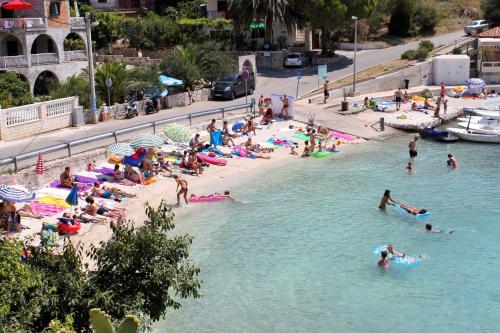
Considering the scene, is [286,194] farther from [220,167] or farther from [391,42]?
[391,42]

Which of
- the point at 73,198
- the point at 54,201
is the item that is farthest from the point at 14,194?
the point at 54,201

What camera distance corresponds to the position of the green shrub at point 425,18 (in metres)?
68.9

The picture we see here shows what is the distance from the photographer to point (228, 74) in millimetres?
46062

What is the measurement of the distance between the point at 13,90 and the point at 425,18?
1691 inches

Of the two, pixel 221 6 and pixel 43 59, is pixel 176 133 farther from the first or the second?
pixel 221 6

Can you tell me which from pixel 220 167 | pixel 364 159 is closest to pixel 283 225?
pixel 220 167

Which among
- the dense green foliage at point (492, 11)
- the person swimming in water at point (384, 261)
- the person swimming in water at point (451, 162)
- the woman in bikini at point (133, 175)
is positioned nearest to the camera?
the person swimming in water at point (384, 261)

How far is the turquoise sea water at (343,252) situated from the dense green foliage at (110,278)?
570cm

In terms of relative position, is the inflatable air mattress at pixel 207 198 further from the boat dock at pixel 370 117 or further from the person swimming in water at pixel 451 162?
the boat dock at pixel 370 117


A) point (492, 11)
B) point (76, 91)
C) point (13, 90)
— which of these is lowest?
point (13, 90)

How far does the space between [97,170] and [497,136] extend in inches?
883

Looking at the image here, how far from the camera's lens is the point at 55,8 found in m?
48.6

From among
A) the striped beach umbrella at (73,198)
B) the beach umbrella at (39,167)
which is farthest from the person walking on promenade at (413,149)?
the beach umbrella at (39,167)

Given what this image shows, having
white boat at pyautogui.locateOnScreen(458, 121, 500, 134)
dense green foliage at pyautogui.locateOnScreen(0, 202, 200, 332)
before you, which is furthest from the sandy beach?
dense green foliage at pyautogui.locateOnScreen(0, 202, 200, 332)
